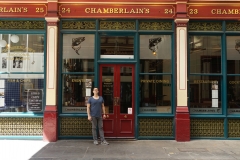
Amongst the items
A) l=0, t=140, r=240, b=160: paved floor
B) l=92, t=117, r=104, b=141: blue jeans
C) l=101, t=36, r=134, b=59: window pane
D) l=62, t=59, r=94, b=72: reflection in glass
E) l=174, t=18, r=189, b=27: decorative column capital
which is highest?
l=174, t=18, r=189, b=27: decorative column capital

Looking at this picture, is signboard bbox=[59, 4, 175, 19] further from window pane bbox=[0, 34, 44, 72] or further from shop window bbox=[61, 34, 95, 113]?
window pane bbox=[0, 34, 44, 72]

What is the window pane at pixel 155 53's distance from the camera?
33.2ft

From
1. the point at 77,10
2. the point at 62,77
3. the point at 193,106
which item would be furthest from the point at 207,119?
the point at 77,10

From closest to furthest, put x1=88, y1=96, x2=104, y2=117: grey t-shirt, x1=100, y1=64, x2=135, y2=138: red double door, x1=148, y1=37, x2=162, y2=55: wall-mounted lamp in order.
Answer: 1. x1=88, y1=96, x2=104, y2=117: grey t-shirt
2. x1=100, y1=64, x2=135, y2=138: red double door
3. x1=148, y1=37, x2=162, y2=55: wall-mounted lamp

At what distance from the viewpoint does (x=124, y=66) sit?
33.1 feet

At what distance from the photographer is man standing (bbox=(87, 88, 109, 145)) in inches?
358

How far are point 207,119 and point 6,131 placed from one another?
7194 mm

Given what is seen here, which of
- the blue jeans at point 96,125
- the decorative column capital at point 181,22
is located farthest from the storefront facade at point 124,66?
the blue jeans at point 96,125

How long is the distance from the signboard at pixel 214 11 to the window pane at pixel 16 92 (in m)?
5.99

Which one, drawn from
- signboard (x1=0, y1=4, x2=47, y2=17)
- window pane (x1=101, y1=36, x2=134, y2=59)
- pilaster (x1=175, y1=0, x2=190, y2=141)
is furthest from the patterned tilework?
pilaster (x1=175, y1=0, x2=190, y2=141)

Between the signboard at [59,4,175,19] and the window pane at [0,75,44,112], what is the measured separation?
2.62m

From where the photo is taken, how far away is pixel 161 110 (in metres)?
10.0

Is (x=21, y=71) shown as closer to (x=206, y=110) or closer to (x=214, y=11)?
(x=206, y=110)

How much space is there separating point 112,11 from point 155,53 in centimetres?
218
